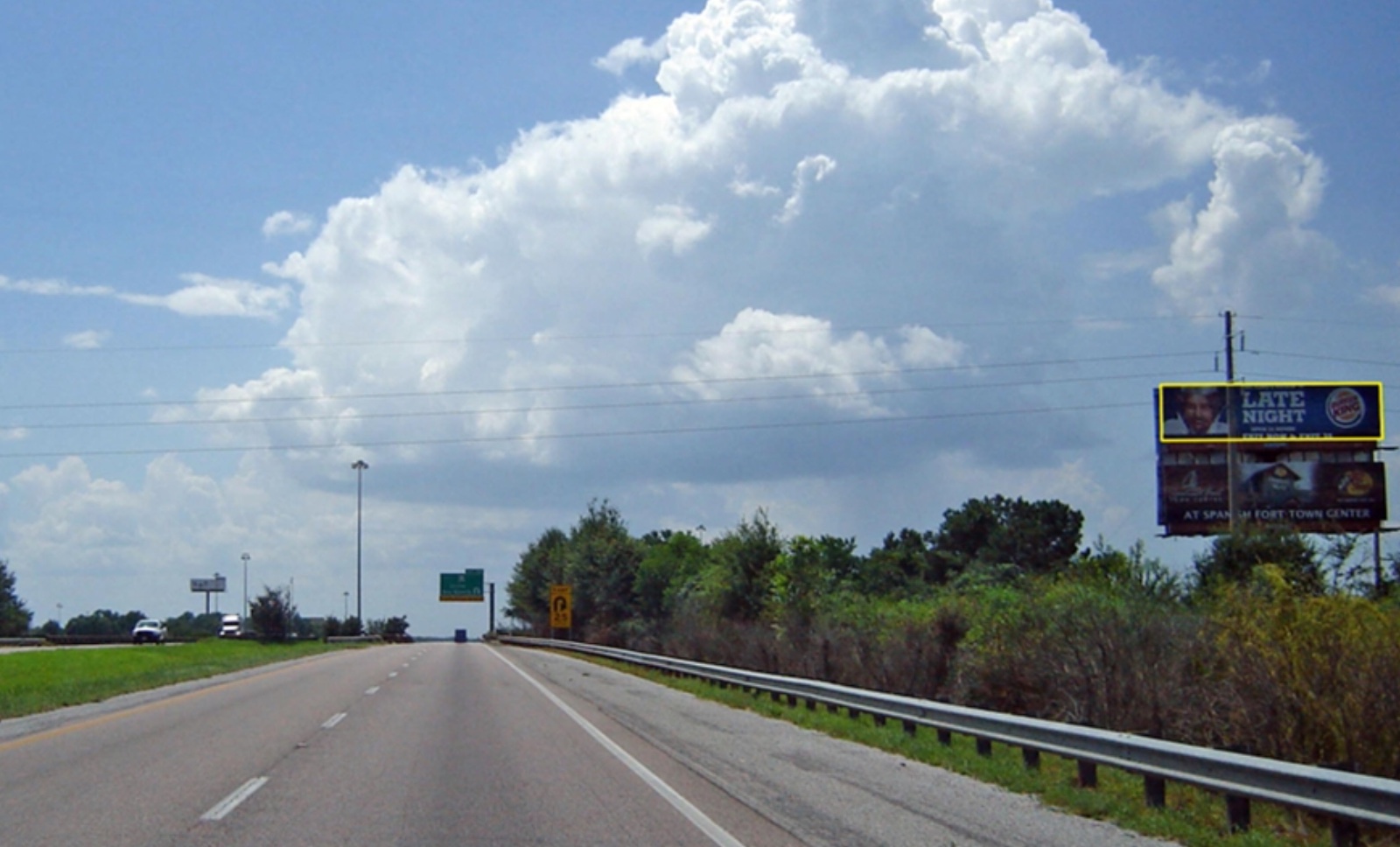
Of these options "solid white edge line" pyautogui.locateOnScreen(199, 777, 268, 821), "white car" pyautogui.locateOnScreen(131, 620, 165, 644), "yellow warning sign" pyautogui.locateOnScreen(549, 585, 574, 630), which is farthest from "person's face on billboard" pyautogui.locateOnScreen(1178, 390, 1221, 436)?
"white car" pyautogui.locateOnScreen(131, 620, 165, 644)

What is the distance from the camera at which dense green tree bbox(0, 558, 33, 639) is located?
10856 cm

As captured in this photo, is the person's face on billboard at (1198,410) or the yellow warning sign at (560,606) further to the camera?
the yellow warning sign at (560,606)

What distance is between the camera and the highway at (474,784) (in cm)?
1098

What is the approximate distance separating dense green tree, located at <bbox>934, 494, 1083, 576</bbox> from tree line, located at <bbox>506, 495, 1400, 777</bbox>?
45.8 metres

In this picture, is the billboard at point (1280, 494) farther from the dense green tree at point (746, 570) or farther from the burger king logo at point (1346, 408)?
the dense green tree at point (746, 570)

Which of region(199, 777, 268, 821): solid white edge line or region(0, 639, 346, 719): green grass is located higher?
region(199, 777, 268, 821): solid white edge line

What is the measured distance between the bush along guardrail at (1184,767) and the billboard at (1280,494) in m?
A: 40.3

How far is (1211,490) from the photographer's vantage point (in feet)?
186

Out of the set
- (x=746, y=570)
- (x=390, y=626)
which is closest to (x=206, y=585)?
(x=390, y=626)

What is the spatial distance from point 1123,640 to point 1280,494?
42197 mm

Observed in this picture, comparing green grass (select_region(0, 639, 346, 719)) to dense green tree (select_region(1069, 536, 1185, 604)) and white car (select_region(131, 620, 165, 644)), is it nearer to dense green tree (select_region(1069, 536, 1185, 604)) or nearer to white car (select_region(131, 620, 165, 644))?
white car (select_region(131, 620, 165, 644))

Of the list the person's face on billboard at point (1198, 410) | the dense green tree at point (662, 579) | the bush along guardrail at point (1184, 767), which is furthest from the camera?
the dense green tree at point (662, 579)

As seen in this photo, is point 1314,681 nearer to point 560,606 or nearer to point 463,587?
point 560,606

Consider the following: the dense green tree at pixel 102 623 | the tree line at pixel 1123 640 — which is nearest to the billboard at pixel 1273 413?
the tree line at pixel 1123 640
